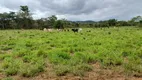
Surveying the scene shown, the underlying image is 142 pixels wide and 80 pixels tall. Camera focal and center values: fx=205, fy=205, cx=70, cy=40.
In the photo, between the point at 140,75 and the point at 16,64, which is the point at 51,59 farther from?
the point at 140,75

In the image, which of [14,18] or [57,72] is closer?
[57,72]

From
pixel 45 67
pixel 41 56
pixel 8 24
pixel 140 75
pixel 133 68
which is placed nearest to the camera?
pixel 140 75

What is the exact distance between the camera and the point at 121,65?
6.06 metres

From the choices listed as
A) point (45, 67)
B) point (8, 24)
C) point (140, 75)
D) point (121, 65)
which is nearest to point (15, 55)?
point (45, 67)

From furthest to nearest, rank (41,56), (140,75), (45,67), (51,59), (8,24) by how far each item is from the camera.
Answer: (8,24), (41,56), (51,59), (45,67), (140,75)

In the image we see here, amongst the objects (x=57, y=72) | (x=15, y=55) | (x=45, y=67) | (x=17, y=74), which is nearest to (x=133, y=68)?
(x=57, y=72)

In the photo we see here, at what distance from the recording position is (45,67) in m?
5.94

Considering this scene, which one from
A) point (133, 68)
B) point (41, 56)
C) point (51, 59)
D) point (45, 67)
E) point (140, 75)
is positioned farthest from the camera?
point (41, 56)

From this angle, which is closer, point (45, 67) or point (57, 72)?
point (57, 72)

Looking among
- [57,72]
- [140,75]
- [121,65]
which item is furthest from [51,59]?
[140,75]

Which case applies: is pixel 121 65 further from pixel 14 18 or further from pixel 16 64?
pixel 14 18

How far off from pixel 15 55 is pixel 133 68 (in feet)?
14.5

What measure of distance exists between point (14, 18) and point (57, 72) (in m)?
59.5

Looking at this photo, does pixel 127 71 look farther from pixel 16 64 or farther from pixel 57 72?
pixel 16 64
